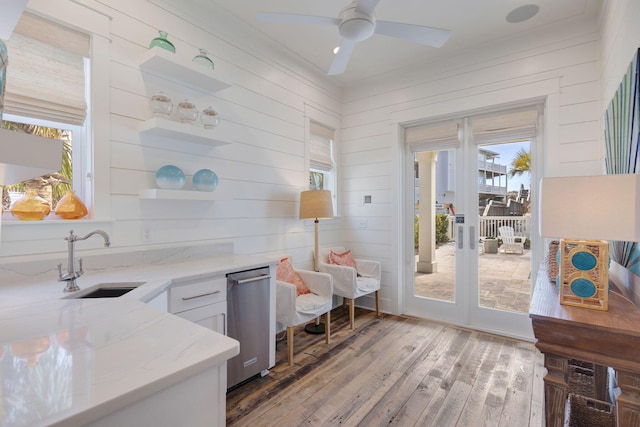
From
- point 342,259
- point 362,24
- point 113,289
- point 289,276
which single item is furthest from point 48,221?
point 342,259

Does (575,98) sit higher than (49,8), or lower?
lower

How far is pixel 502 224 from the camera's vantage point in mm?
3408

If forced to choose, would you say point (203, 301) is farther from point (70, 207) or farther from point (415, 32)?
point (415, 32)

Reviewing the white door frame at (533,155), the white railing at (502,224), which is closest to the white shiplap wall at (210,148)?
the white door frame at (533,155)

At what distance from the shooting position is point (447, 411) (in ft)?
6.74

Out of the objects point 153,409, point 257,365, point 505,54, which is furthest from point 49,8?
point 505,54

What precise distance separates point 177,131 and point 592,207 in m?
2.40

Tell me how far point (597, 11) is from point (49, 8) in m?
4.03

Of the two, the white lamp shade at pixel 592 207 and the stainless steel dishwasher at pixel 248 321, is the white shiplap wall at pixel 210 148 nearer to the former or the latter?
the stainless steel dishwasher at pixel 248 321

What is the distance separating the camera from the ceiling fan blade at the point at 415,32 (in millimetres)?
2051

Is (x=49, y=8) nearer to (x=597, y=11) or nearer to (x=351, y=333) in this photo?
(x=351, y=333)

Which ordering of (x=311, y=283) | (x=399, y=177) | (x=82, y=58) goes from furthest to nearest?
(x=399, y=177) < (x=311, y=283) < (x=82, y=58)

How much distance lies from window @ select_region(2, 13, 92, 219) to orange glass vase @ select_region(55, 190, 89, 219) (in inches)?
3.6

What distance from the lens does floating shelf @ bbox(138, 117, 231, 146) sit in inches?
83.4
